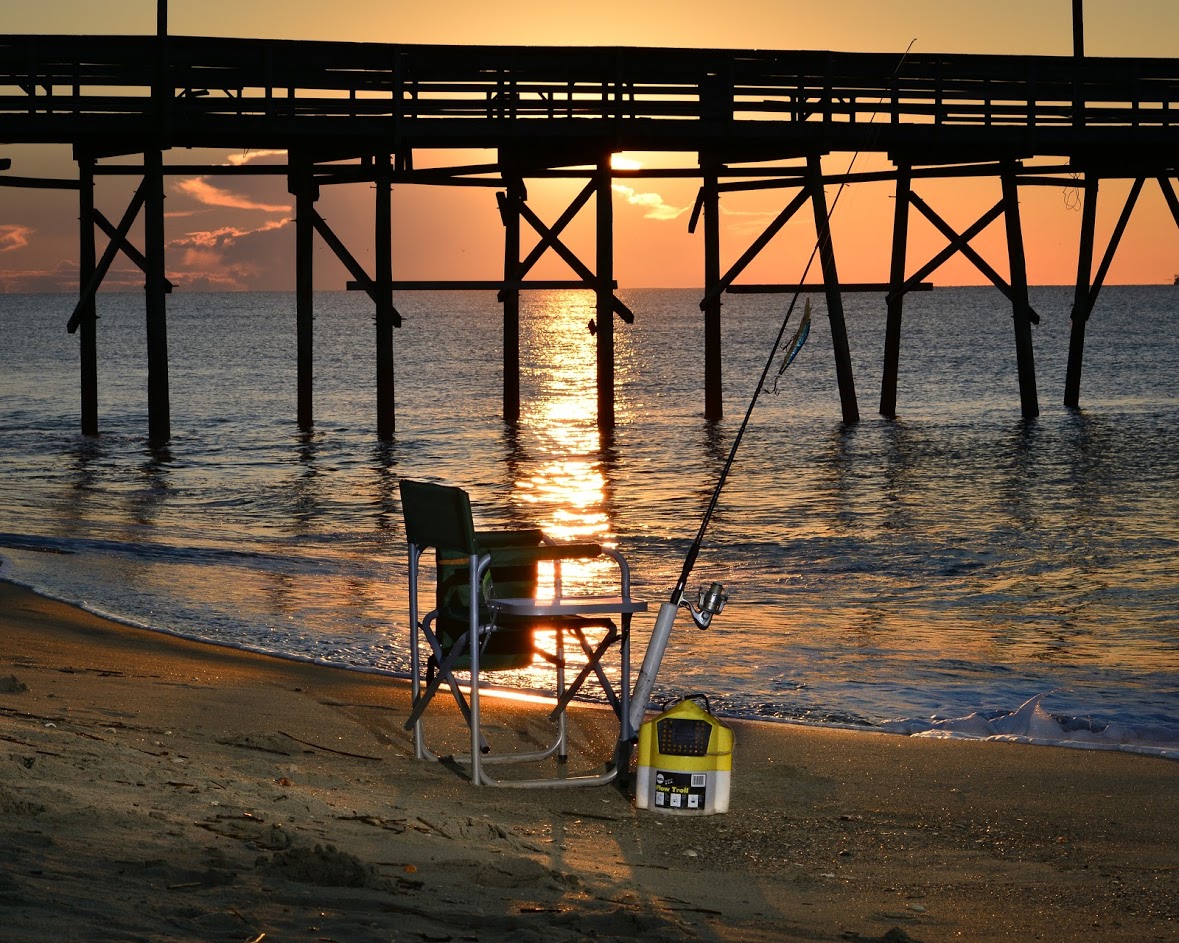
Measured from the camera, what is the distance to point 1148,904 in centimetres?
383

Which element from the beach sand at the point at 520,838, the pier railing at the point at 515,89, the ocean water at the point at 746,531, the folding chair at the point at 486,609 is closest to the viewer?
the beach sand at the point at 520,838

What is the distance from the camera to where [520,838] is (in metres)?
4.12

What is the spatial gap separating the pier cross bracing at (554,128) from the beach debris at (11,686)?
10276mm

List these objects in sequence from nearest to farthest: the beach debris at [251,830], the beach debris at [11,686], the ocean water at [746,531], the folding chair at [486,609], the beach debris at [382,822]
Result: the beach debris at [251,830], the beach debris at [382,822], the folding chair at [486,609], the beach debris at [11,686], the ocean water at [746,531]

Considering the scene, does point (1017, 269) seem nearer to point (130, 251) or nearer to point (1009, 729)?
point (130, 251)

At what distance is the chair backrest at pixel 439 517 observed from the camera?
4469mm

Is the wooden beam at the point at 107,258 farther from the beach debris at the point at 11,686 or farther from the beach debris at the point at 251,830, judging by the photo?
the beach debris at the point at 251,830

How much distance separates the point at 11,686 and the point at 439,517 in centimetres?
188

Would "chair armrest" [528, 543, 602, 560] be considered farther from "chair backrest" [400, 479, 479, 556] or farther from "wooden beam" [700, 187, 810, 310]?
"wooden beam" [700, 187, 810, 310]

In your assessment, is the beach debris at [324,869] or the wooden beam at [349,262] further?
the wooden beam at [349,262]

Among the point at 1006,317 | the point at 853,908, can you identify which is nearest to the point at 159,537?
the point at 853,908

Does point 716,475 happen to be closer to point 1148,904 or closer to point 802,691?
point 802,691

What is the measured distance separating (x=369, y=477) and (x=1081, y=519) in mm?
7613

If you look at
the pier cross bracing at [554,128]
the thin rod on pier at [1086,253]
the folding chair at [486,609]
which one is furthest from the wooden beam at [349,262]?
the folding chair at [486,609]
